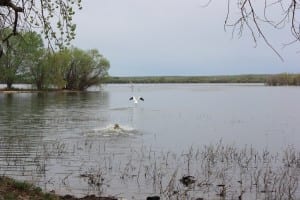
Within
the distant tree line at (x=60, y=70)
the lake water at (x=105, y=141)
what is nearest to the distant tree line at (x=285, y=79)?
the distant tree line at (x=60, y=70)

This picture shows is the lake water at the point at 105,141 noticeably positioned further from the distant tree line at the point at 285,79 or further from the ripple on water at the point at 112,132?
the distant tree line at the point at 285,79

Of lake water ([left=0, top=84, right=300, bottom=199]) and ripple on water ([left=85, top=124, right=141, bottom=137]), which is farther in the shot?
ripple on water ([left=85, top=124, right=141, bottom=137])

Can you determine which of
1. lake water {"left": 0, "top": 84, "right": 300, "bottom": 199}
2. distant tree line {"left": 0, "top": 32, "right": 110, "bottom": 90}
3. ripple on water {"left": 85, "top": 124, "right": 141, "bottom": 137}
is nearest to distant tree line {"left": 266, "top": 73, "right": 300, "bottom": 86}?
distant tree line {"left": 0, "top": 32, "right": 110, "bottom": 90}

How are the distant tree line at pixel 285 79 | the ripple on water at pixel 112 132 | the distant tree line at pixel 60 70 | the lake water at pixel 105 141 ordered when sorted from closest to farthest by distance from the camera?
1. the lake water at pixel 105 141
2. the ripple on water at pixel 112 132
3. the distant tree line at pixel 60 70
4. the distant tree line at pixel 285 79

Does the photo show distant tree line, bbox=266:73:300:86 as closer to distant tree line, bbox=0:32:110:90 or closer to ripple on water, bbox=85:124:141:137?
distant tree line, bbox=0:32:110:90

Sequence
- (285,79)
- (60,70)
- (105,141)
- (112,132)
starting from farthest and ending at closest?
(285,79) < (60,70) < (112,132) < (105,141)

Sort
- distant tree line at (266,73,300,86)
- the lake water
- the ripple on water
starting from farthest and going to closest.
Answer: distant tree line at (266,73,300,86) → the ripple on water → the lake water

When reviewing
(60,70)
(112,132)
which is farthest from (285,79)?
(112,132)

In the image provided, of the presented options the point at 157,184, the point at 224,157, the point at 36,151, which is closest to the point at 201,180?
the point at 157,184

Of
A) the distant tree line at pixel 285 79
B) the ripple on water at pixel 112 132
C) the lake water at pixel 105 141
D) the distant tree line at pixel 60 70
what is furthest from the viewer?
the distant tree line at pixel 285 79

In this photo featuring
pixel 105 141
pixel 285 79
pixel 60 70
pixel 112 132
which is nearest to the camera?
pixel 105 141

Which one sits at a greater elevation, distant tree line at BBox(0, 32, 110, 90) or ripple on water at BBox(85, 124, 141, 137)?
distant tree line at BBox(0, 32, 110, 90)

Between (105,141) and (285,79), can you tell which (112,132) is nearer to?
(105,141)

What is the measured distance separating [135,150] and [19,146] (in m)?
5.57
